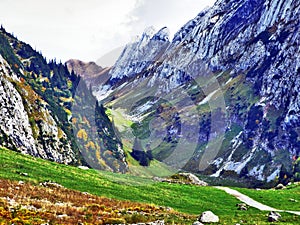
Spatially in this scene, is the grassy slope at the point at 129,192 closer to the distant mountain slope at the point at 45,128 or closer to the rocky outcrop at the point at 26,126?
the rocky outcrop at the point at 26,126

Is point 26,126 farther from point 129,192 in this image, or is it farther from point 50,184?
point 50,184

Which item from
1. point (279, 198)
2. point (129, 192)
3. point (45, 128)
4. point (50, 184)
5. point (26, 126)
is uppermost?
point (26, 126)

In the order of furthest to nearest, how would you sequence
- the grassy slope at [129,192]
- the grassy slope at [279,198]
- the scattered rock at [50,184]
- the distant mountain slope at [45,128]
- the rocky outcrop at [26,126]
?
the distant mountain slope at [45,128], the rocky outcrop at [26,126], the grassy slope at [279,198], the grassy slope at [129,192], the scattered rock at [50,184]

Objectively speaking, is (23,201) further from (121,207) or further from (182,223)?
(182,223)

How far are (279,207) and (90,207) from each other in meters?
36.7

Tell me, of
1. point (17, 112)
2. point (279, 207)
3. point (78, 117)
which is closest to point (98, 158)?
point (78, 117)

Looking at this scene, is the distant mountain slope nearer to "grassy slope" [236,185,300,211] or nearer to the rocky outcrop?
the rocky outcrop

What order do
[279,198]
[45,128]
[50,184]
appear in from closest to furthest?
[50,184] < [279,198] < [45,128]

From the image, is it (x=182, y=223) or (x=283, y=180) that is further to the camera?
(x=283, y=180)

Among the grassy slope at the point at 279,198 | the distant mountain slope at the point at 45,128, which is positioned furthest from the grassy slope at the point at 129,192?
the distant mountain slope at the point at 45,128

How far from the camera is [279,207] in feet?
186

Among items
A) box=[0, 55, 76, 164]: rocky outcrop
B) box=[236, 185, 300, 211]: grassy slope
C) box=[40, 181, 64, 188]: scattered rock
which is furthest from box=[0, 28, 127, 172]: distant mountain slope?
box=[236, 185, 300, 211]: grassy slope

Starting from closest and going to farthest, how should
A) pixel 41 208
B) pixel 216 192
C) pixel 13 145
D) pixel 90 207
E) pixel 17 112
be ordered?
pixel 41 208
pixel 90 207
pixel 216 192
pixel 13 145
pixel 17 112

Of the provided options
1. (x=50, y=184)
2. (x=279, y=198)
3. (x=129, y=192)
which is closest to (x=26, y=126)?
(x=129, y=192)
